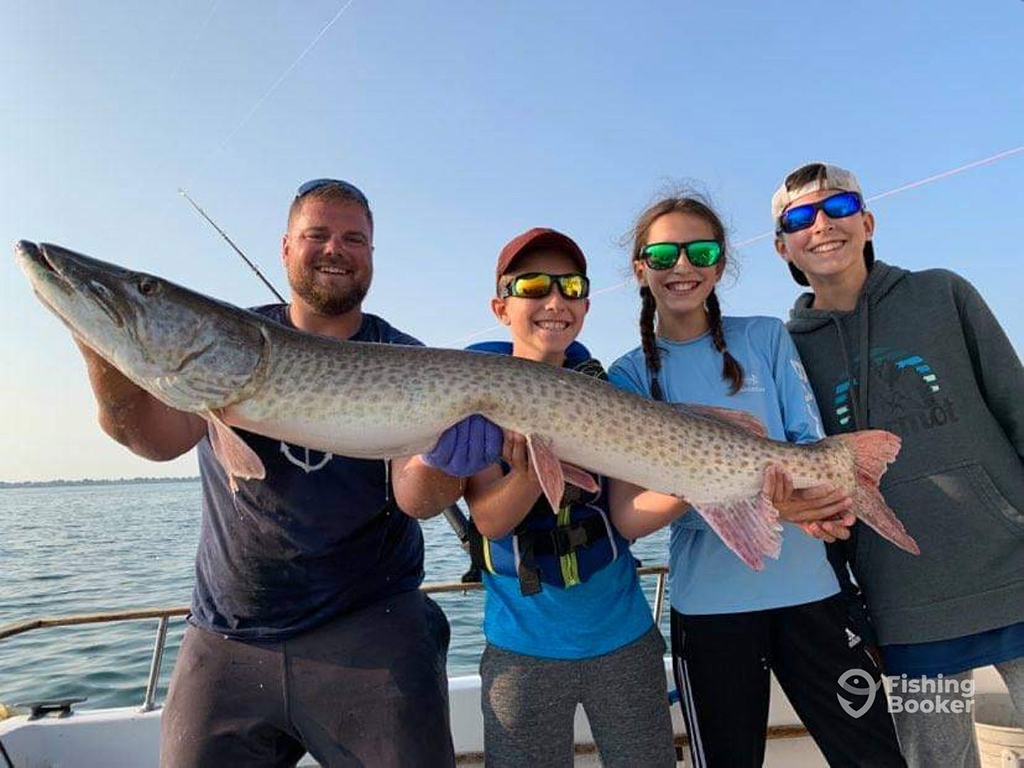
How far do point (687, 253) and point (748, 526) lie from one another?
1.22 metres

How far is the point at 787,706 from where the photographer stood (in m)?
4.17

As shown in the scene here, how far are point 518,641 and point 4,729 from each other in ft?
10.7

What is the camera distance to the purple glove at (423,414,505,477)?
258 cm

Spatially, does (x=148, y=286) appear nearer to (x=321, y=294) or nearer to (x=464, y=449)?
(x=321, y=294)

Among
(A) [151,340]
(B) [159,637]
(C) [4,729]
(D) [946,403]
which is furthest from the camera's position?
(B) [159,637]

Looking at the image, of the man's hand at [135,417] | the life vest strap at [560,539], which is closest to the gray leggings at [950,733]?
the life vest strap at [560,539]

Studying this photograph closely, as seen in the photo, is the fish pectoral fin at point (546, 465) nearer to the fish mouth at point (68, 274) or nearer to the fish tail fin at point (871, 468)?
the fish tail fin at point (871, 468)

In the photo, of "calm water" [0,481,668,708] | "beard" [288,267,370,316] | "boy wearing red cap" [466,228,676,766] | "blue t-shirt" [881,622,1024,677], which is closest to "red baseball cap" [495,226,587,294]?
"boy wearing red cap" [466,228,676,766]

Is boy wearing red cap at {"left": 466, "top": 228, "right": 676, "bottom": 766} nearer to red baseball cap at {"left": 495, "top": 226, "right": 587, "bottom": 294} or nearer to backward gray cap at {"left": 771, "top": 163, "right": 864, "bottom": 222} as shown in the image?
red baseball cap at {"left": 495, "top": 226, "right": 587, "bottom": 294}

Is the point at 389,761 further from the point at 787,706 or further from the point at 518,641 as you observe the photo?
the point at 787,706

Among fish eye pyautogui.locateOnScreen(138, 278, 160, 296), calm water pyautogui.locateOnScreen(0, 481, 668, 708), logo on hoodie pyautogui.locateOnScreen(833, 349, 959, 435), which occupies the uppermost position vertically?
fish eye pyautogui.locateOnScreen(138, 278, 160, 296)

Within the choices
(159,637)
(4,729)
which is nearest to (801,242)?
(159,637)

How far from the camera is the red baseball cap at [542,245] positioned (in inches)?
120

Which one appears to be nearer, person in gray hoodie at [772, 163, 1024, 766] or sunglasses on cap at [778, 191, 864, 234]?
person in gray hoodie at [772, 163, 1024, 766]
